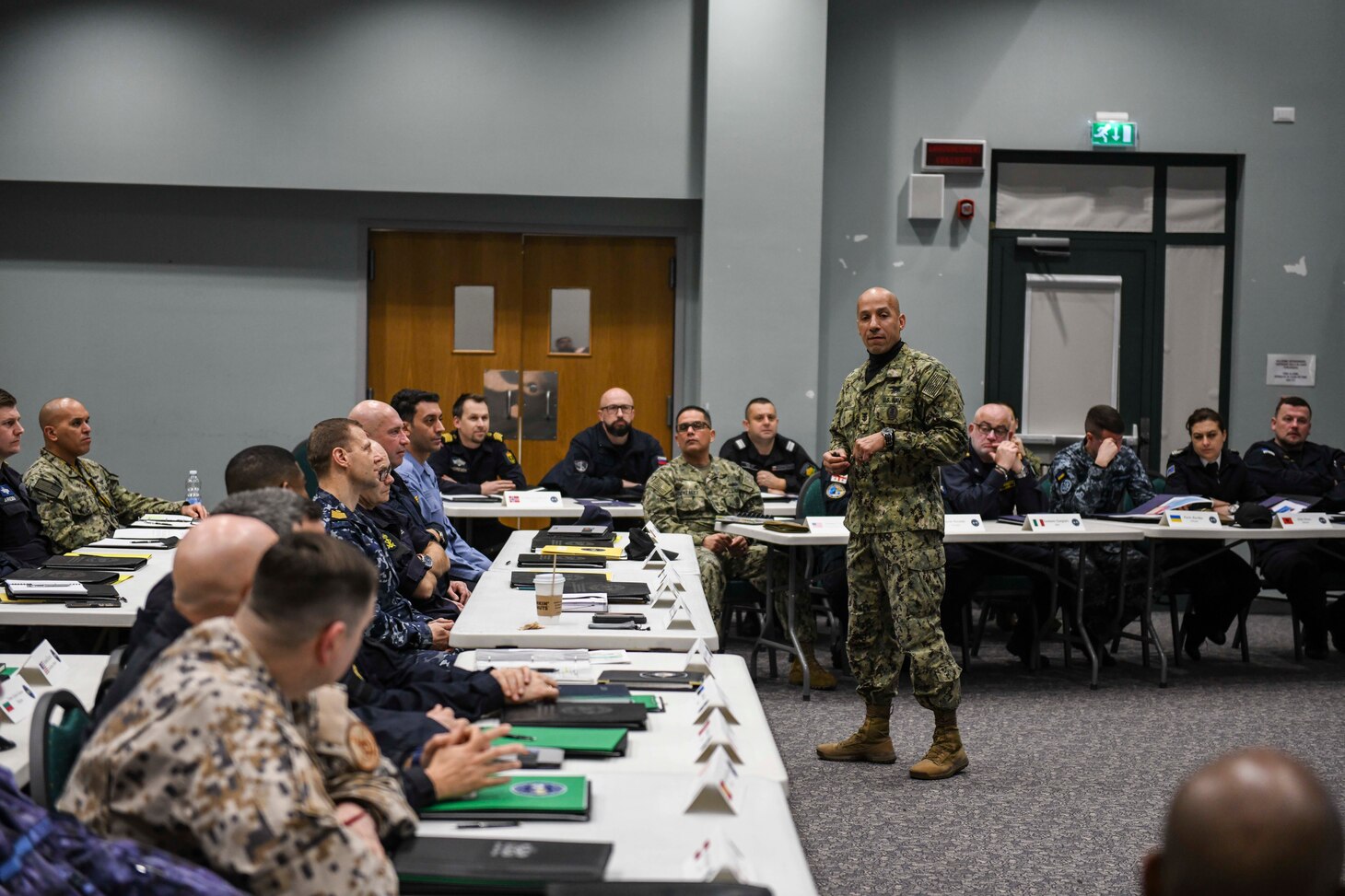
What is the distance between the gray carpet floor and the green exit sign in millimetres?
3122

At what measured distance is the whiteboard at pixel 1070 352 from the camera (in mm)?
7516

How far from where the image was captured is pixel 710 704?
2.06 meters

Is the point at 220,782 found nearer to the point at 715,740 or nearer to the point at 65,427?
the point at 715,740

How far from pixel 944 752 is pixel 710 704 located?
213 cm

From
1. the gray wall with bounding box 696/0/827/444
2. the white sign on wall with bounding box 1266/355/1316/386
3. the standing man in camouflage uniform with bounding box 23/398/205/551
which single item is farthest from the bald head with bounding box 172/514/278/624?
the white sign on wall with bounding box 1266/355/1316/386

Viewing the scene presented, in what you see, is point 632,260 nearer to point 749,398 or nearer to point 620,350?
point 620,350

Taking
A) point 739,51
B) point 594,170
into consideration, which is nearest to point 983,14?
point 739,51

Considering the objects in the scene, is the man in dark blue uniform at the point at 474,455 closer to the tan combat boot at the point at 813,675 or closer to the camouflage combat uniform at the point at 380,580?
the tan combat boot at the point at 813,675

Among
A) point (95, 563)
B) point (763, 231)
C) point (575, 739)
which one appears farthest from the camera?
point (763, 231)

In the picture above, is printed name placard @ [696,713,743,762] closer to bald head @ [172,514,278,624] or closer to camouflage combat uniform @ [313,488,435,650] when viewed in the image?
bald head @ [172,514,278,624]

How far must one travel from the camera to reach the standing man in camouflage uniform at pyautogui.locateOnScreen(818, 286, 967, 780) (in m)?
3.81

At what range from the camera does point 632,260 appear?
7.57 m


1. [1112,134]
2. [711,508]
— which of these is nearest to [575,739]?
[711,508]

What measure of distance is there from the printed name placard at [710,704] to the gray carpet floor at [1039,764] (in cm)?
107
